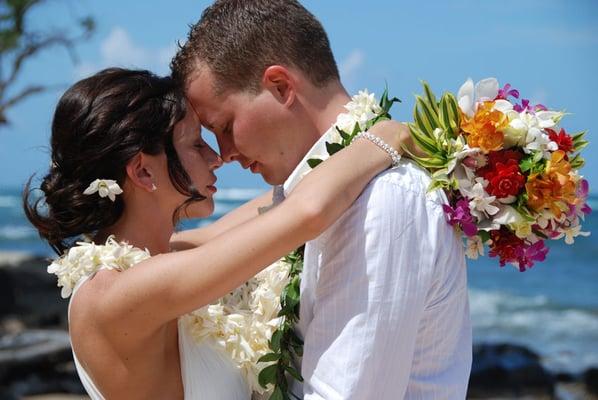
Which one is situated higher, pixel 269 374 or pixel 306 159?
pixel 306 159

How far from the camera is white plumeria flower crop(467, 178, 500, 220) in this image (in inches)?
115

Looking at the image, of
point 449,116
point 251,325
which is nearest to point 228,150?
point 251,325

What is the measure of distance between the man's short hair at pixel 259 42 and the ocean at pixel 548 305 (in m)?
15.3

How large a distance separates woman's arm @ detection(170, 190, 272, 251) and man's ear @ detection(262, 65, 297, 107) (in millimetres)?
1142

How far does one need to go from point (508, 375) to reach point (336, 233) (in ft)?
43.3

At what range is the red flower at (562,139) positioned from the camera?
3064 mm

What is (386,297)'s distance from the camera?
270 centimetres

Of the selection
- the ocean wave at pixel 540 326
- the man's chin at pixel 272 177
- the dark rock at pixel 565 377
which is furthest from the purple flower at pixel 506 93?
the ocean wave at pixel 540 326

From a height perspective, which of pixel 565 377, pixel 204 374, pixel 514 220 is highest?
pixel 514 220

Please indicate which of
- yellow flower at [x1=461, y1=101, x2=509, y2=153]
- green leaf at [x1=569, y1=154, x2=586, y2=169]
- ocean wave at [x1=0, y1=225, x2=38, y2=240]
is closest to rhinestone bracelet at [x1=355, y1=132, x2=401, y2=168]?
yellow flower at [x1=461, y1=101, x2=509, y2=153]

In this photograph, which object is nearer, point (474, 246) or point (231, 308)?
point (474, 246)

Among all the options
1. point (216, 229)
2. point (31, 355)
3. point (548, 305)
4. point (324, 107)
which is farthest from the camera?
point (548, 305)

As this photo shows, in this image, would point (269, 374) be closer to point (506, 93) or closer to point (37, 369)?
point (506, 93)

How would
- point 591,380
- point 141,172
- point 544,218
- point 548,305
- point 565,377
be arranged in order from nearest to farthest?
point 544,218
point 141,172
point 591,380
point 565,377
point 548,305
